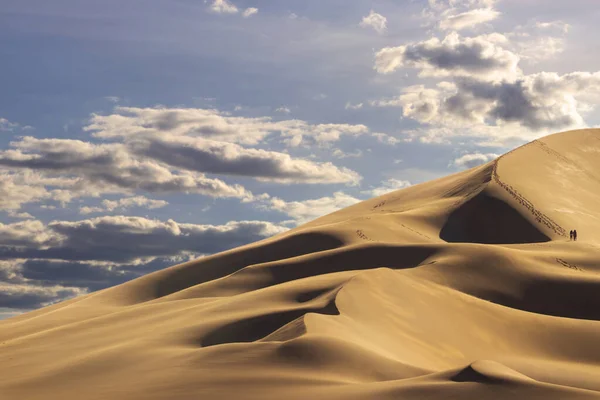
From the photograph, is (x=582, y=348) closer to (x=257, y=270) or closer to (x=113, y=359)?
(x=113, y=359)

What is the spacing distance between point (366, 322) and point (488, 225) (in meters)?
40.6

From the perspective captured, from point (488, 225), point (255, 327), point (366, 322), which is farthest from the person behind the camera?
point (488, 225)

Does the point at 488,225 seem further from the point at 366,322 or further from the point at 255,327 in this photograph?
the point at 255,327

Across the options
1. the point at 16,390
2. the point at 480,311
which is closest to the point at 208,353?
the point at 16,390

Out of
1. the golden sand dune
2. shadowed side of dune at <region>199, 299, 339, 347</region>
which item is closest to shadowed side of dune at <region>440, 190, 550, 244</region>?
the golden sand dune

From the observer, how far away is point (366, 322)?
3506cm

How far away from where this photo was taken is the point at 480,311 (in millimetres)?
40531

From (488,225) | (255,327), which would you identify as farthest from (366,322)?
(488,225)

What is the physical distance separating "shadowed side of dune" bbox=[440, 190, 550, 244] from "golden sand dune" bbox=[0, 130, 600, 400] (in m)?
0.13

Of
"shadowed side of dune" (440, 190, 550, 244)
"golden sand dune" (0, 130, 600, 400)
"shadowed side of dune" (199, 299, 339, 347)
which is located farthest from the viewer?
"shadowed side of dune" (440, 190, 550, 244)

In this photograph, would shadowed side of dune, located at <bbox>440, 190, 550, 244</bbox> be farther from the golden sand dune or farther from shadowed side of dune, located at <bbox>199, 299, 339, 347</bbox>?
shadowed side of dune, located at <bbox>199, 299, 339, 347</bbox>

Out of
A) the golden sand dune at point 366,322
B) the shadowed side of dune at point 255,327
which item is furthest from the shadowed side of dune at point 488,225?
the shadowed side of dune at point 255,327

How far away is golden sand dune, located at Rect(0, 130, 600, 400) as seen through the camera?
26.0 meters

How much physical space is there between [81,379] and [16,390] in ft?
7.30
